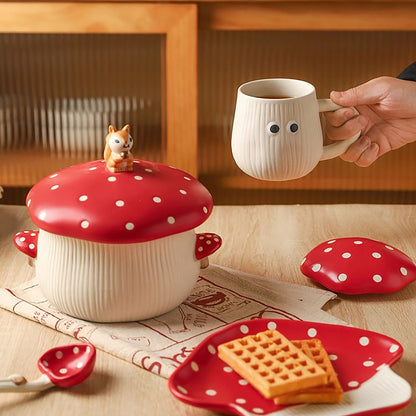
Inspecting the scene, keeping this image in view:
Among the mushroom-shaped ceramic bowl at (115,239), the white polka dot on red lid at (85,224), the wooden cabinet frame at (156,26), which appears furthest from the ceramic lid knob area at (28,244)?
the wooden cabinet frame at (156,26)

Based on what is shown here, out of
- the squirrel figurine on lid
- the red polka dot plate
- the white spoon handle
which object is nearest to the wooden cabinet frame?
the squirrel figurine on lid

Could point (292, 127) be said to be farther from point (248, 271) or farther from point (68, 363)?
point (68, 363)

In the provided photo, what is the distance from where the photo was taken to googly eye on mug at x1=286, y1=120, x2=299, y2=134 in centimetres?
90

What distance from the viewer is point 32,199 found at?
0.90m

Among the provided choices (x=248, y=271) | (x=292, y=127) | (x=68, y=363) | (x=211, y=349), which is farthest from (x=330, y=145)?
(x=68, y=363)

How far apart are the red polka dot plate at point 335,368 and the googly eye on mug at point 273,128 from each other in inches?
9.0

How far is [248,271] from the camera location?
42.8 inches

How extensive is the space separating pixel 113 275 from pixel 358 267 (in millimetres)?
347

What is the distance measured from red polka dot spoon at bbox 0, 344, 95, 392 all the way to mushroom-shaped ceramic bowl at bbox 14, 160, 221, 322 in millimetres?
77

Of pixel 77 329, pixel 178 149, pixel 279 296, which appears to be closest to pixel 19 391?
pixel 77 329

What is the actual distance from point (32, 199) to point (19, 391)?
245 mm

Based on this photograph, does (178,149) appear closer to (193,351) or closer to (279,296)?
(279,296)

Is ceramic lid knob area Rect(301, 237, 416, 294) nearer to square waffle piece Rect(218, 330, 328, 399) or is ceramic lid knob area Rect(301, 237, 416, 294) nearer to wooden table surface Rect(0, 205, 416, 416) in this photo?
wooden table surface Rect(0, 205, 416, 416)

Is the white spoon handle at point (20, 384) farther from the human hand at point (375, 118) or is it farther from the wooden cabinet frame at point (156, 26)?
the wooden cabinet frame at point (156, 26)
